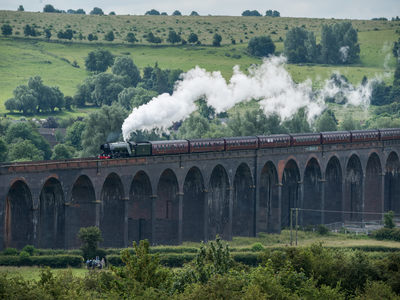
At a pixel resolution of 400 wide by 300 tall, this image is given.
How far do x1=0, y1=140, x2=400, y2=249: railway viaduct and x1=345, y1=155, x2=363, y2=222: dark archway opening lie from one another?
122 mm

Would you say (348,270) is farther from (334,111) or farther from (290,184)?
(334,111)

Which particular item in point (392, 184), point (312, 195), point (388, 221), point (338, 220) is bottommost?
point (338, 220)

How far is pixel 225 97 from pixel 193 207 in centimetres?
2768

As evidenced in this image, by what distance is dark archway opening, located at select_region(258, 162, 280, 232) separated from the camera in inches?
4208

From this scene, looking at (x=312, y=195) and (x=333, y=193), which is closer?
(x=312, y=195)

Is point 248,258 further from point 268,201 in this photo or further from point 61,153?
point 61,153

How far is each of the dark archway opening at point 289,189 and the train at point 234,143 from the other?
307 cm

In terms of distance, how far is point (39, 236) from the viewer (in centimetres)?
8150

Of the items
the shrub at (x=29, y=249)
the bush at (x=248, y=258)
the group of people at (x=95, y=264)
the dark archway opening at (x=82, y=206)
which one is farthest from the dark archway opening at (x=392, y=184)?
the shrub at (x=29, y=249)

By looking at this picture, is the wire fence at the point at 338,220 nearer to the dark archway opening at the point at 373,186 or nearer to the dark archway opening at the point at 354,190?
the dark archway opening at the point at 354,190

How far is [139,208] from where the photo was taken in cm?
9238

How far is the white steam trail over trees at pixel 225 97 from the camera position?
327 ft

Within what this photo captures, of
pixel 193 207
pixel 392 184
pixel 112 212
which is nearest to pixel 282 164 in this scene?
pixel 193 207

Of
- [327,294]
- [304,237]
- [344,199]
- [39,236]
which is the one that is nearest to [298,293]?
[327,294]
